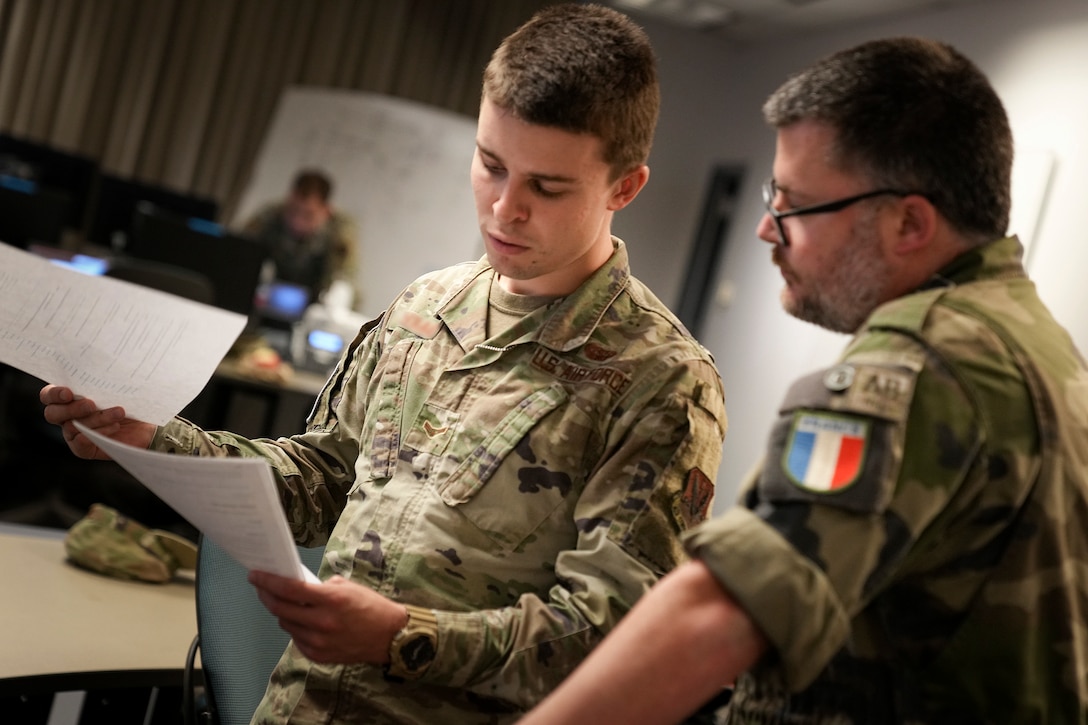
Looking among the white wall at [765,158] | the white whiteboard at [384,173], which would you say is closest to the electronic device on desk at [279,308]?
the white whiteboard at [384,173]

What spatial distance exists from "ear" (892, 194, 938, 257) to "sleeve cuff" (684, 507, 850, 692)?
286 mm

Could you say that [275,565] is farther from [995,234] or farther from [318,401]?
[995,234]

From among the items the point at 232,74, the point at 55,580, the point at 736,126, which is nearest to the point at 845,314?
the point at 55,580

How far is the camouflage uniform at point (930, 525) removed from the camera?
0.75 m

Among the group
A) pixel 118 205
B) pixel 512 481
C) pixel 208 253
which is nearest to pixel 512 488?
pixel 512 481

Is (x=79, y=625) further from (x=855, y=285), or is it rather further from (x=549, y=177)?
(x=855, y=285)

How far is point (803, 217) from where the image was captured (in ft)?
Result: 3.04

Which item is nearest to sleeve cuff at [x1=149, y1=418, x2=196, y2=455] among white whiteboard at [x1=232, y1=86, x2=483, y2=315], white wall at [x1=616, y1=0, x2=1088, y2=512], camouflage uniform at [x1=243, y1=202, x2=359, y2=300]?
white wall at [x1=616, y1=0, x2=1088, y2=512]

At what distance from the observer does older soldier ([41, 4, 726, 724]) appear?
42.3 inches

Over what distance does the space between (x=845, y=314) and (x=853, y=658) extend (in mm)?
287

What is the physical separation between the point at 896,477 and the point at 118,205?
17.3 ft

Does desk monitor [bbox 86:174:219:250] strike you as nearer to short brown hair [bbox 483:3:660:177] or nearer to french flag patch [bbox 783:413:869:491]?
short brown hair [bbox 483:3:660:177]

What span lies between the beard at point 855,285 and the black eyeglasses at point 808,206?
0.02 metres

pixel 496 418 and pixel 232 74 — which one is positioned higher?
pixel 232 74
